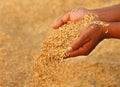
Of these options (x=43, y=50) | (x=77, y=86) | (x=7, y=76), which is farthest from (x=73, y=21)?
(x=7, y=76)

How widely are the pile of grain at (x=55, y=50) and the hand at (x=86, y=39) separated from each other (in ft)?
0.24

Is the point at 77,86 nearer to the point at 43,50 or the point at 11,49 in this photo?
the point at 43,50

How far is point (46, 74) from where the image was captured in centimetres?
334

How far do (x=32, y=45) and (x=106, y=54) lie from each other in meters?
1.03

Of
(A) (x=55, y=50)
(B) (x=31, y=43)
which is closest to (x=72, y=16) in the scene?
(A) (x=55, y=50)

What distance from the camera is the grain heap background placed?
13.3 ft

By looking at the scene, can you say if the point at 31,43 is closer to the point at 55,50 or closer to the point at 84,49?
the point at 55,50

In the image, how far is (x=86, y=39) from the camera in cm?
304

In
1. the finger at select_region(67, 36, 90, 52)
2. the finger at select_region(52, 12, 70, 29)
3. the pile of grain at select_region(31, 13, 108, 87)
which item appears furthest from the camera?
the finger at select_region(52, 12, 70, 29)

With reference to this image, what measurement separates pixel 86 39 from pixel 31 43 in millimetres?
1930

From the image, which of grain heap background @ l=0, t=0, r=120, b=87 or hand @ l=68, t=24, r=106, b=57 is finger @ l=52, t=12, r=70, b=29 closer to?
hand @ l=68, t=24, r=106, b=57

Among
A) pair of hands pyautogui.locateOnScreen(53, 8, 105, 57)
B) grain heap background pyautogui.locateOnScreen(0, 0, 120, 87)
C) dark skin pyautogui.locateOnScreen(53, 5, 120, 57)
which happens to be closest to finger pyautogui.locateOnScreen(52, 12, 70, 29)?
dark skin pyautogui.locateOnScreen(53, 5, 120, 57)

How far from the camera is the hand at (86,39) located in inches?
118

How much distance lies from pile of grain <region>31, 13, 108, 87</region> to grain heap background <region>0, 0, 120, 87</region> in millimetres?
487
